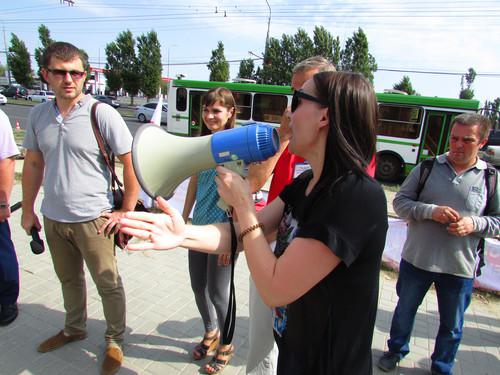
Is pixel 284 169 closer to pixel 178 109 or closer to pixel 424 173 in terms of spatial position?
pixel 424 173

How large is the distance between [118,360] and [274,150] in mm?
1899

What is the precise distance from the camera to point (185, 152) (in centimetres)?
126

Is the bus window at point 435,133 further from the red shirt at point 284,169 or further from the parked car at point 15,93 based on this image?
the parked car at point 15,93

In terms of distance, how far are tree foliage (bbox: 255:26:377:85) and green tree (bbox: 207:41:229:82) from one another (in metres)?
4.35

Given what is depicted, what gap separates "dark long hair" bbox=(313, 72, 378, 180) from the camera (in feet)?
3.23

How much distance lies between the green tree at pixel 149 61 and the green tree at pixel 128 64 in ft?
1.62

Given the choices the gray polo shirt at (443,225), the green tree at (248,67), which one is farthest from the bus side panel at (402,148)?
the green tree at (248,67)

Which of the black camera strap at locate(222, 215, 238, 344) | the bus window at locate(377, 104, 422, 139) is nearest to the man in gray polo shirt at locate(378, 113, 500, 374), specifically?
the black camera strap at locate(222, 215, 238, 344)

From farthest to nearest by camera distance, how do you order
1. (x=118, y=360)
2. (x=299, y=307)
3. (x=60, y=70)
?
(x=118, y=360)
(x=60, y=70)
(x=299, y=307)

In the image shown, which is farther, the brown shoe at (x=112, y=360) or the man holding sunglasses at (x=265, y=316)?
the brown shoe at (x=112, y=360)

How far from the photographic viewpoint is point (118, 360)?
2.26 metres

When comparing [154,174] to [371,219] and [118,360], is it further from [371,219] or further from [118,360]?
[118,360]

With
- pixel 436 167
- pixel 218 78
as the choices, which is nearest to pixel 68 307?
pixel 436 167

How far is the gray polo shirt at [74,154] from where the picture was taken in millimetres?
2008
